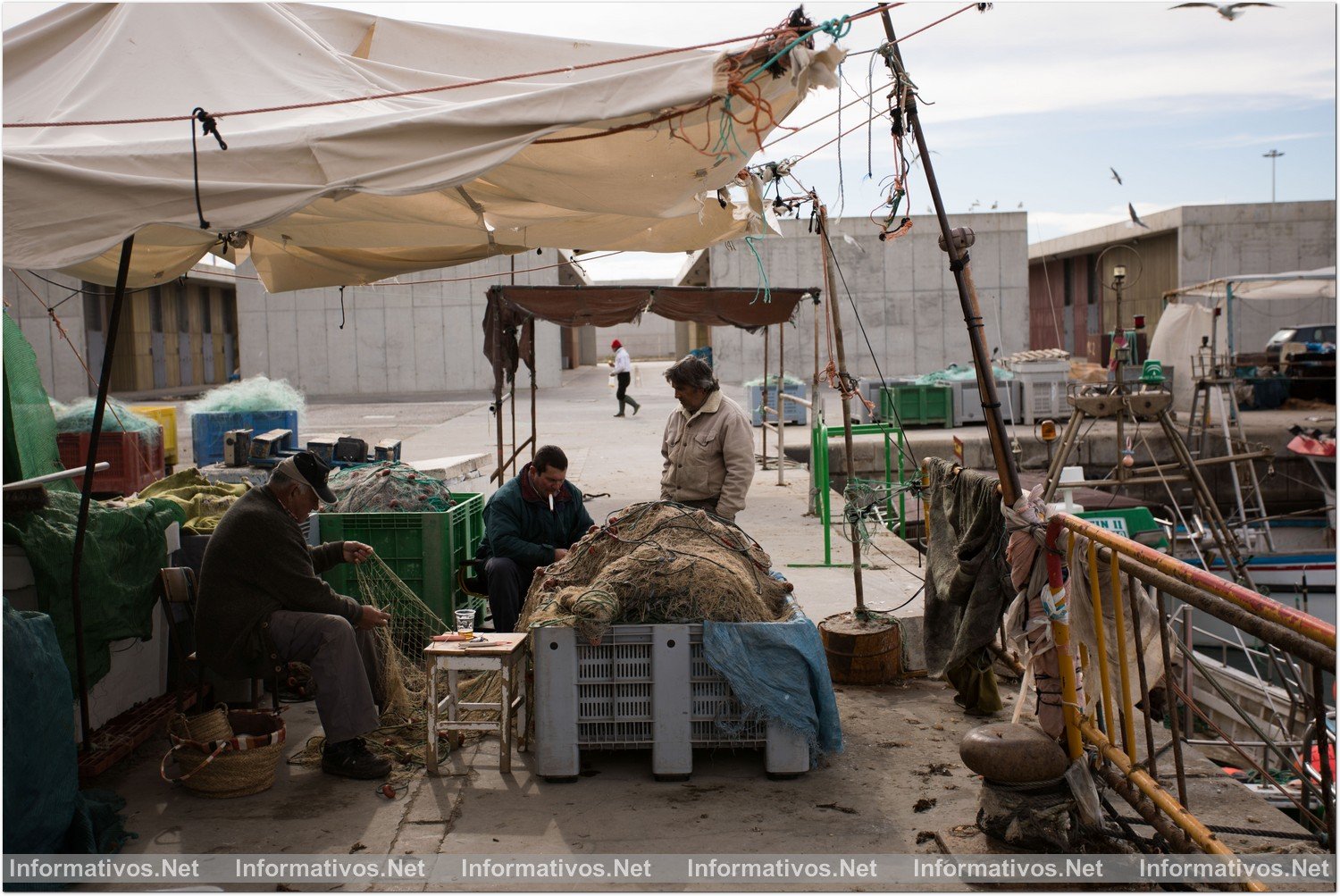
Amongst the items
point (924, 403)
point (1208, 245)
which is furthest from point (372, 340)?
point (1208, 245)

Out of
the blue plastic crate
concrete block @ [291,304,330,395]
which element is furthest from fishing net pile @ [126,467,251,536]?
concrete block @ [291,304,330,395]

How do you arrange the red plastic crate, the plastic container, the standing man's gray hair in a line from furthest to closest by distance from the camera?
the plastic container < the red plastic crate < the standing man's gray hair

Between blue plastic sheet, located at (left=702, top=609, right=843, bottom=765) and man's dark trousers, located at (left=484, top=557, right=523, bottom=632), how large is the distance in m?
1.81

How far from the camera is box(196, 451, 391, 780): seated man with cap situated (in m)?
4.63

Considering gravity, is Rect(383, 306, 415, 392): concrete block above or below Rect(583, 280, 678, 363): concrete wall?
below

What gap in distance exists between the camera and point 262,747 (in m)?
4.39

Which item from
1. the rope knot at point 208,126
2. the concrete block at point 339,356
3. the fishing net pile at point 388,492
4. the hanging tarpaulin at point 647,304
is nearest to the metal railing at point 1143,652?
the rope knot at point 208,126

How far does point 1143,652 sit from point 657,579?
2.01 m

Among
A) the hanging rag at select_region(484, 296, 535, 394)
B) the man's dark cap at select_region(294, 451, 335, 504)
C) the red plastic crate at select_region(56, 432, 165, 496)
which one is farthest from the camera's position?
the hanging rag at select_region(484, 296, 535, 394)

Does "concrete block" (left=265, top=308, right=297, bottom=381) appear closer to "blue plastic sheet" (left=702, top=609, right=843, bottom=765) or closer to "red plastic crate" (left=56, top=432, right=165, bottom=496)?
"red plastic crate" (left=56, top=432, right=165, bottom=496)

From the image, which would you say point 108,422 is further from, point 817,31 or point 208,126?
point 817,31

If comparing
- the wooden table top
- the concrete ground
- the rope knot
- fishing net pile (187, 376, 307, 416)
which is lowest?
the concrete ground

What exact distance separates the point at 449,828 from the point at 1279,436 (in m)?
18.5

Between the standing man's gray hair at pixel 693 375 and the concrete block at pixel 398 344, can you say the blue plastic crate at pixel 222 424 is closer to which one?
the standing man's gray hair at pixel 693 375
